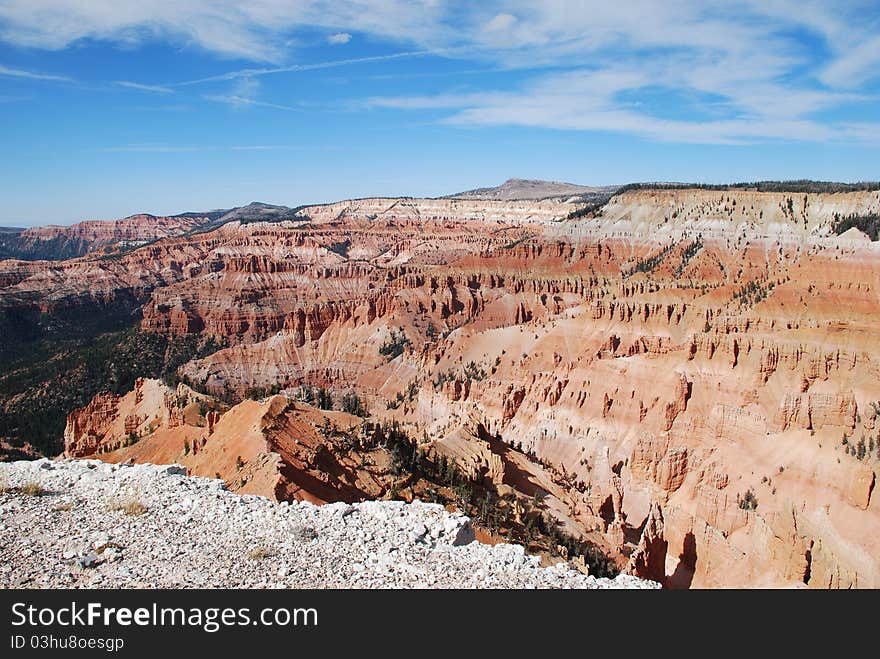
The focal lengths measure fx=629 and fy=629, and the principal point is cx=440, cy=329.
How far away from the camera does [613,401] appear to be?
47625mm

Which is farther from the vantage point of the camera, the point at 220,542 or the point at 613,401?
the point at 613,401

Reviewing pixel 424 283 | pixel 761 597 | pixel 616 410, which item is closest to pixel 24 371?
pixel 424 283

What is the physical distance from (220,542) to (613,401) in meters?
39.0

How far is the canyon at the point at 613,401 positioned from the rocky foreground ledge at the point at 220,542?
2.97m

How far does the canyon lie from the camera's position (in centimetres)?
2625

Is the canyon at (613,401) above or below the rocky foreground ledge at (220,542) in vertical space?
below

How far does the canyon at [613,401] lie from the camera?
2625cm

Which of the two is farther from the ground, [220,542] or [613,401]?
[220,542]

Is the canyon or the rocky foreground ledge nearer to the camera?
the rocky foreground ledge

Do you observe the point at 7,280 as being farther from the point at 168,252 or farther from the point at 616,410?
the point at 616,410

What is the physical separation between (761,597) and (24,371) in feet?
354

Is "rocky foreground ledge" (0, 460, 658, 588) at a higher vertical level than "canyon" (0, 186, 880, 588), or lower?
higher

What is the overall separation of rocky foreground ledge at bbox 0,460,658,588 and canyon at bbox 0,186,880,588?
2.97 metres

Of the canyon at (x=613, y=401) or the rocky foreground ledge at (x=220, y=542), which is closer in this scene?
the rocky foreground ledge at (x=220, y=542)
